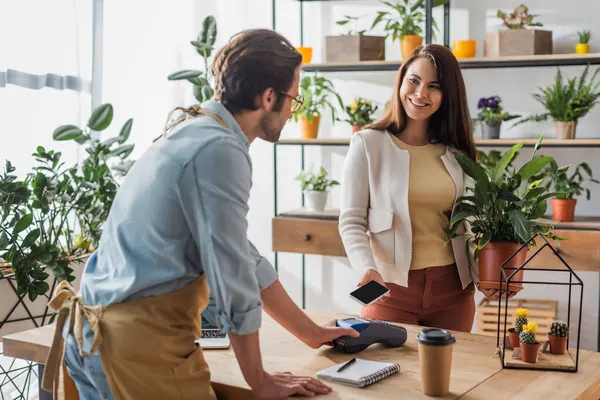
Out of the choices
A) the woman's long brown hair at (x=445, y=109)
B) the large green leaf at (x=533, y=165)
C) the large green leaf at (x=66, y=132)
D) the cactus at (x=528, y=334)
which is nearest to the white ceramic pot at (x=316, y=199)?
the large green leaf at (x=66, y=132)

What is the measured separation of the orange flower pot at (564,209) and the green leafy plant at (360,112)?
112cm

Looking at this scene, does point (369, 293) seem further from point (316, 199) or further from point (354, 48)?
point (354, 48)

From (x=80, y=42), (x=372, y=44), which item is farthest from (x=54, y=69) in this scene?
(x=372, y=44)

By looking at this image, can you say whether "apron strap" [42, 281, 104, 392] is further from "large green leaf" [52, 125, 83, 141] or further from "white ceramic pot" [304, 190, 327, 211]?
"white ceramic pot" [304, 190, 327, 211]

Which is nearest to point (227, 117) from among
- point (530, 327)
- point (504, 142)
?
point (530, 327)

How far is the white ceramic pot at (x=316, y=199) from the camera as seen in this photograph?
429cm

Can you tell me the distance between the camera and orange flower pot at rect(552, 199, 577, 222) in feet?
12.5

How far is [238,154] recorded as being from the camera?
1.40 m

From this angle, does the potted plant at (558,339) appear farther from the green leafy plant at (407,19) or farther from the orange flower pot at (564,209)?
the green leafy plant at (407,19)

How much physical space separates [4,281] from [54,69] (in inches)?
50.8

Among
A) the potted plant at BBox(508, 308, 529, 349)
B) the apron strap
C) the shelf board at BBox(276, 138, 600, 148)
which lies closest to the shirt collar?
the apron strap

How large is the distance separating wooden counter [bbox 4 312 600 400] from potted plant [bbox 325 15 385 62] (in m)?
2.42

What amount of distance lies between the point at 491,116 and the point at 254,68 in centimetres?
274

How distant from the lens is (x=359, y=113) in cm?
423
